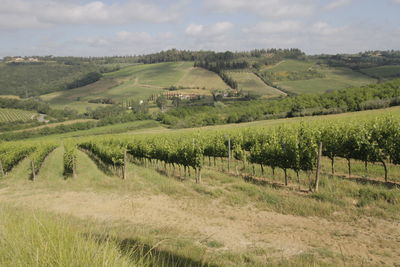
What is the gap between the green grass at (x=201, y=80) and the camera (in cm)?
12404

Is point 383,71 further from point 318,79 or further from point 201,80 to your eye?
point 201,80

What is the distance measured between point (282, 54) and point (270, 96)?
7203 centimetres

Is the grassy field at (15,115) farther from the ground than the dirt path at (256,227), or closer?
closer

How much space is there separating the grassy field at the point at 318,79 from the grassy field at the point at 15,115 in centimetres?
9124

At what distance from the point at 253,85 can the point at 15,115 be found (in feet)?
286

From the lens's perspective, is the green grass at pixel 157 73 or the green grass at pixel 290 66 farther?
the green grass at pixel 157 73

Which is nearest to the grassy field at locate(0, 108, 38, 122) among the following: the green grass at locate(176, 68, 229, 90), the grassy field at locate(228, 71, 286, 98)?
the green grass at locate(176, 68, 229, 90)

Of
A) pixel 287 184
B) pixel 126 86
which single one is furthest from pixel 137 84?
pixel 287 184

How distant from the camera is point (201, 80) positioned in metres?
132

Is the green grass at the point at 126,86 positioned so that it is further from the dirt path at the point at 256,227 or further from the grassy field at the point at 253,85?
the dirt path at the point at 256,227

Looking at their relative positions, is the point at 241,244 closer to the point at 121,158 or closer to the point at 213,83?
the point at 121,158

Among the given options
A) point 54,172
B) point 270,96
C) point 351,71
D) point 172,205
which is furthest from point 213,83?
point 172,205

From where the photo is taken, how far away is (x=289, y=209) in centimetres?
1162

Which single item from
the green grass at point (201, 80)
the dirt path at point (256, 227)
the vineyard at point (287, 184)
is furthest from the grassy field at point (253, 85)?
the dirt path at point (256, 227)
